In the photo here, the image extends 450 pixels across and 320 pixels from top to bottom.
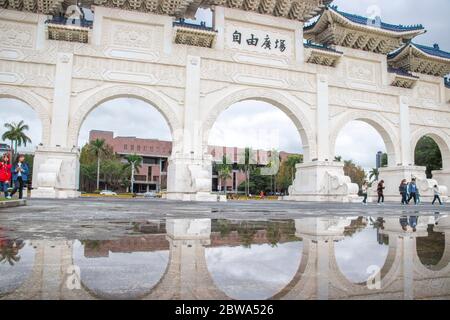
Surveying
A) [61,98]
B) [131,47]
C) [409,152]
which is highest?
[131,47]

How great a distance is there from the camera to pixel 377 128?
772 inches

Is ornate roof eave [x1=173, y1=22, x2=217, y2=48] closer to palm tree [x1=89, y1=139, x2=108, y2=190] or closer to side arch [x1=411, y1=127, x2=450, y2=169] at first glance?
side arch [x1=411, y1=127, x2=450, y2=169]

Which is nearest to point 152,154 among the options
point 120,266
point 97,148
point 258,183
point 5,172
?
point 97,148

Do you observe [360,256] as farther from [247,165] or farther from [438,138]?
[247,165]

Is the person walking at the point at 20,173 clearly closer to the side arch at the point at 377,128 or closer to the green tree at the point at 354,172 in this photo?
the side arch at the point at 377,128

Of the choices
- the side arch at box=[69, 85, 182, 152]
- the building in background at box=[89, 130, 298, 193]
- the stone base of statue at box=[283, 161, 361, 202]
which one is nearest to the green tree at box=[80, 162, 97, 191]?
the building in background at box=[89, 130, 298, 193]

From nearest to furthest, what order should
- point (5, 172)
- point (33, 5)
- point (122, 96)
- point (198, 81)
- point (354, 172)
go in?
1. point (5, 172)
2. point (33, 5)
3. point (122, 96)
4. point (198, 81)
5. point (354, 172)

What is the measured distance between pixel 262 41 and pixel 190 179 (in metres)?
7.51

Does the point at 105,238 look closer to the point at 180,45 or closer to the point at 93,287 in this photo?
the point at 93,287

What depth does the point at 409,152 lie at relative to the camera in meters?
19.7

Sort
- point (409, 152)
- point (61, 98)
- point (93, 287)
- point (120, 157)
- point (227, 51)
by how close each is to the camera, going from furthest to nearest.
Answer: point (120, 157) < point (409, 152) < point (227, 51) < point (61, 98) < point (93, 287)

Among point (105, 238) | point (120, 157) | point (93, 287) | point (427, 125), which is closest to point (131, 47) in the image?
point (105, 238)

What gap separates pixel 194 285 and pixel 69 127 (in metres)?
14.3

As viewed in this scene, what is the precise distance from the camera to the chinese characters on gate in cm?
1662
